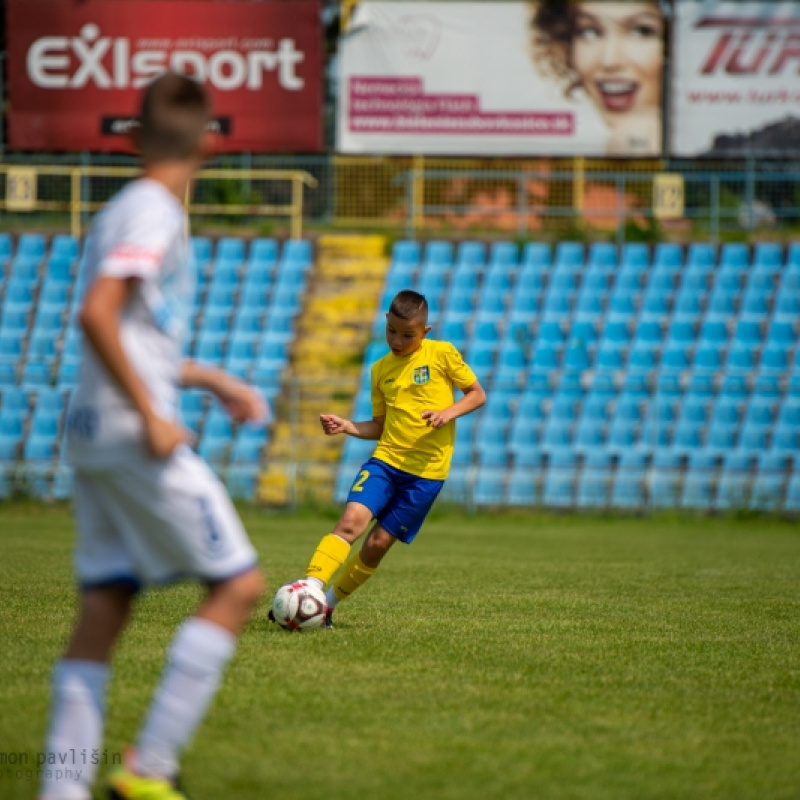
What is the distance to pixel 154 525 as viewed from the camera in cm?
356

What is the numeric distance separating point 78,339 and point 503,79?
9206 millimetres

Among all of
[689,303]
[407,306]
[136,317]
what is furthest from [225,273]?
[136,317]

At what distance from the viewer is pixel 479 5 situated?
2489cm

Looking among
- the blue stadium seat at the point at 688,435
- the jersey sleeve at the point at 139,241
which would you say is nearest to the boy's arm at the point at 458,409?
the jersey sleeve at the point at 139,241

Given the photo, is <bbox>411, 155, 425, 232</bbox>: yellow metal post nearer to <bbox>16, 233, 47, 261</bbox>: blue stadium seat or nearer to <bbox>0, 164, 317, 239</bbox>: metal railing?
<bbox>0, 164, 317, 239</bbox>: metal railing

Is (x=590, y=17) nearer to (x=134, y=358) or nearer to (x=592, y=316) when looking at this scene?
(x=592, y=316)

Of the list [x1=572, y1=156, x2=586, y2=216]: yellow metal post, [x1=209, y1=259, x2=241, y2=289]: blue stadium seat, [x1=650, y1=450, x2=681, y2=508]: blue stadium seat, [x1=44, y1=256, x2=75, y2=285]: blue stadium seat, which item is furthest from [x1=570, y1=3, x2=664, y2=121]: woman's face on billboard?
[x1=44, y1=256, x2=75, y2=285]: blue stadium seat

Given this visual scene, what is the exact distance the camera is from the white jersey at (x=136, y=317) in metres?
3.50

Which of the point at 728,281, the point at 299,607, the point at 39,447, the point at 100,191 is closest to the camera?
the point at 299,607

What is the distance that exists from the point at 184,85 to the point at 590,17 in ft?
72.7

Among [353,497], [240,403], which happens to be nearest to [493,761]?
[240,403]

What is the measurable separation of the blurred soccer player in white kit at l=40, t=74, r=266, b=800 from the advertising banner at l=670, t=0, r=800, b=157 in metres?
21.9

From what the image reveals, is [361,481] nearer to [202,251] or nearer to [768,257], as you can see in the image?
[768,257]

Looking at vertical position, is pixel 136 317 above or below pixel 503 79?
below
